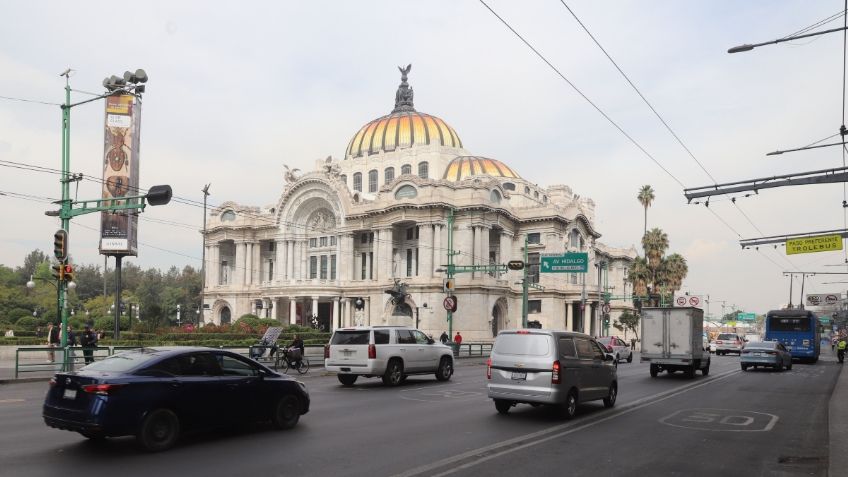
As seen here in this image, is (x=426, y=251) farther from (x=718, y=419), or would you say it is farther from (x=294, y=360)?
(x=718, y=419)

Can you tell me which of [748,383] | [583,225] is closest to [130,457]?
[748,383]

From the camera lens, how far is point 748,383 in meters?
23.1

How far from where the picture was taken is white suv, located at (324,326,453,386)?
19.9 meters

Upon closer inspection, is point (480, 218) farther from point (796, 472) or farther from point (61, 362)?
point (796, 472)

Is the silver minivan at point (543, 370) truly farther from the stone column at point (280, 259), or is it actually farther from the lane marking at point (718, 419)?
the stone column at point (280, 259)

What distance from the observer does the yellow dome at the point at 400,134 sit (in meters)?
83.9

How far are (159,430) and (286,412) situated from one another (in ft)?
8.08

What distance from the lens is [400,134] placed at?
279 feet

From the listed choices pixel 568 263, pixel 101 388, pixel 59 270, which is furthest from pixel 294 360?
pixel 568 263

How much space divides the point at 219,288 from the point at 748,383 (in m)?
68.2

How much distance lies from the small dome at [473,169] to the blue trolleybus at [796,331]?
42.3m

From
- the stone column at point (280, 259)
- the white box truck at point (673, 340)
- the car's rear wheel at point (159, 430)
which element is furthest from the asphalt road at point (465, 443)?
the stone column at point (280, 259)

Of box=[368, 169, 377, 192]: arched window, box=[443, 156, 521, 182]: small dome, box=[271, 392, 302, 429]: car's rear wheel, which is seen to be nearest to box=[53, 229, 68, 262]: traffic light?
box=[271, 392, 302, 429]: car's rear wheel

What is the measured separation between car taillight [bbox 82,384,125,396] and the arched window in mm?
77571
